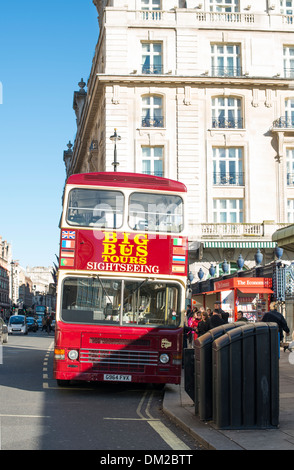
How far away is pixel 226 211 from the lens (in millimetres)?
41250

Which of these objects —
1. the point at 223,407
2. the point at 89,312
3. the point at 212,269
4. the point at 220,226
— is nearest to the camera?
the point at 223,407

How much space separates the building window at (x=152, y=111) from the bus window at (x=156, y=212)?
29.0m

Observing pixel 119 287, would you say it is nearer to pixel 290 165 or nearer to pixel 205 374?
pixel 205 374

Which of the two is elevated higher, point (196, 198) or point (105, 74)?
Answer: point (105, 74)

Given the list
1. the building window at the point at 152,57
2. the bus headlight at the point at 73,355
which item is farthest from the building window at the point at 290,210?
the bus headlight at the point at 73,355

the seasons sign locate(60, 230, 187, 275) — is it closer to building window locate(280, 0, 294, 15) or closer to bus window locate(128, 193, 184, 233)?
bus window locate(128, 193, 184, 233)

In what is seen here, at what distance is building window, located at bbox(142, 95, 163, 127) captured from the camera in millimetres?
41875

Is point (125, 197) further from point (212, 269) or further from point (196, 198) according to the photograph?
point (196, 198)

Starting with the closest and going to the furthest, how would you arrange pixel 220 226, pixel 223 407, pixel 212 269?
pixel 223 407
pixel 212 269
pixel 220 226

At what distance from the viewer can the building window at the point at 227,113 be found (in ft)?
138

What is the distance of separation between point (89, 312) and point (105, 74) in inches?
1201

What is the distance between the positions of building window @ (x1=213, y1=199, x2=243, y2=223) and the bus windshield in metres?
28.4

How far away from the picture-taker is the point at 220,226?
132 feet

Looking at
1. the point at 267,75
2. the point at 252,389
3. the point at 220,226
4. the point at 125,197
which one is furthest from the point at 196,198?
the point at 252,389
